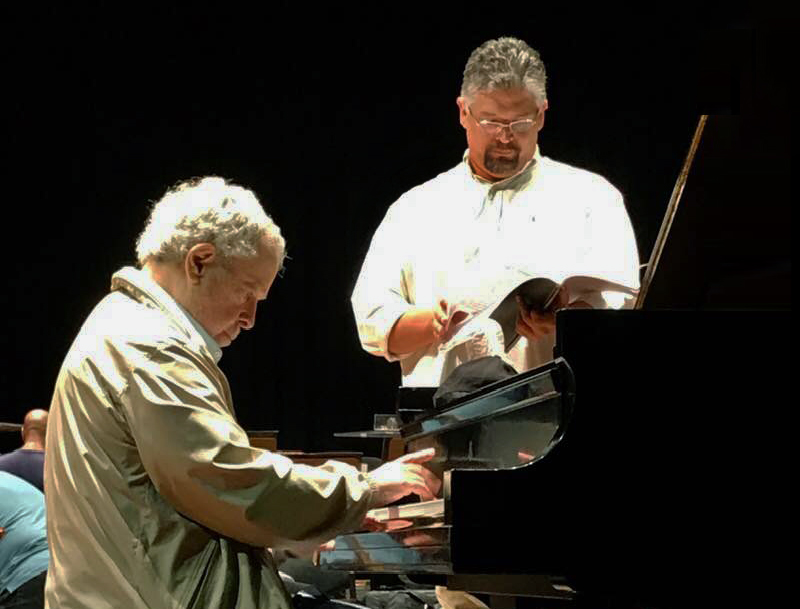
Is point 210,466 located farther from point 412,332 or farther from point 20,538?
point 20,538

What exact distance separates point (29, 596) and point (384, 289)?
1.99 metres

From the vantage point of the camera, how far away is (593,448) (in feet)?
6.61

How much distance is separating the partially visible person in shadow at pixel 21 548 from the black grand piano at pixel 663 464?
2670mm

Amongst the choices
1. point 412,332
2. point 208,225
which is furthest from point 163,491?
point 412,332

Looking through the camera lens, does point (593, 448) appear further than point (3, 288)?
No

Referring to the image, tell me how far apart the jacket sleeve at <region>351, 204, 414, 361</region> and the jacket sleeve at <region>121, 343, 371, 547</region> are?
80 cm

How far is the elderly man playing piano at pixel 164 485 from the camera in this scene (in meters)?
2.13

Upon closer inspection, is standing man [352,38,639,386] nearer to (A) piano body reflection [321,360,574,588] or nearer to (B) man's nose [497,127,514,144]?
(B) man's nose [497,127,514,144]

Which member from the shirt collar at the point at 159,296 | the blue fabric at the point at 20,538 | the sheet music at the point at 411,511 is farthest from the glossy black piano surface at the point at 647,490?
the blue fabric at the point at 20,538

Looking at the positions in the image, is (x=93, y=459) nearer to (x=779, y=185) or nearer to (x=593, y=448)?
(x=593, y=448)

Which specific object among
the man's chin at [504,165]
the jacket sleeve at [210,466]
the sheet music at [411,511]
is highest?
the man's chin at [504,165]

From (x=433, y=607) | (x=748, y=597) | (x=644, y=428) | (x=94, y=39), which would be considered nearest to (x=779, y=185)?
(x=644, y=428)

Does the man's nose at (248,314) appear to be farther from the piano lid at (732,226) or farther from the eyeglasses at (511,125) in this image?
the eyeglasses at (511,125)

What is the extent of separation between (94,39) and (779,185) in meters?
5.21
